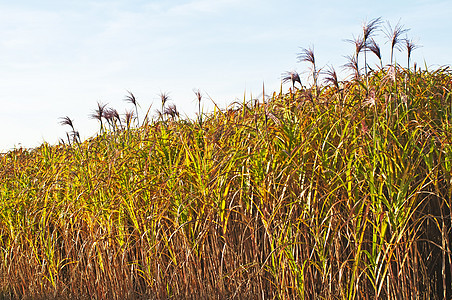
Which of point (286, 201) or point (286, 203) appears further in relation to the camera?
point (286, 201)

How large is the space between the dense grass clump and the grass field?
1 centimetres

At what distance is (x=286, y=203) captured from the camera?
2.88 metres

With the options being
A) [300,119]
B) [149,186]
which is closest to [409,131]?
[300,119]

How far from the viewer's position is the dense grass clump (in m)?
2.66

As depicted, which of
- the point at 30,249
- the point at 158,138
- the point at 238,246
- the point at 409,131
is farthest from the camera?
the point at 30,249

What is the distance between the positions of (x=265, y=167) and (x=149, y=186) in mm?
986

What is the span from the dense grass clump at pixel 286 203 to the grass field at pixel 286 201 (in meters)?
0.01

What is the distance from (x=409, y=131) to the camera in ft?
9.59

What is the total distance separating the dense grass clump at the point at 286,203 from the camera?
2.66m

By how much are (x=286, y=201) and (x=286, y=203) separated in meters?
0.14

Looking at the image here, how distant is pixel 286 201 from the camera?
119 inches

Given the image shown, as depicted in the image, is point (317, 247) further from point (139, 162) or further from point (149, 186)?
point (139, 162)

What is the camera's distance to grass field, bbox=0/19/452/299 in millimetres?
2666

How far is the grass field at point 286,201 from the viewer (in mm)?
2666
